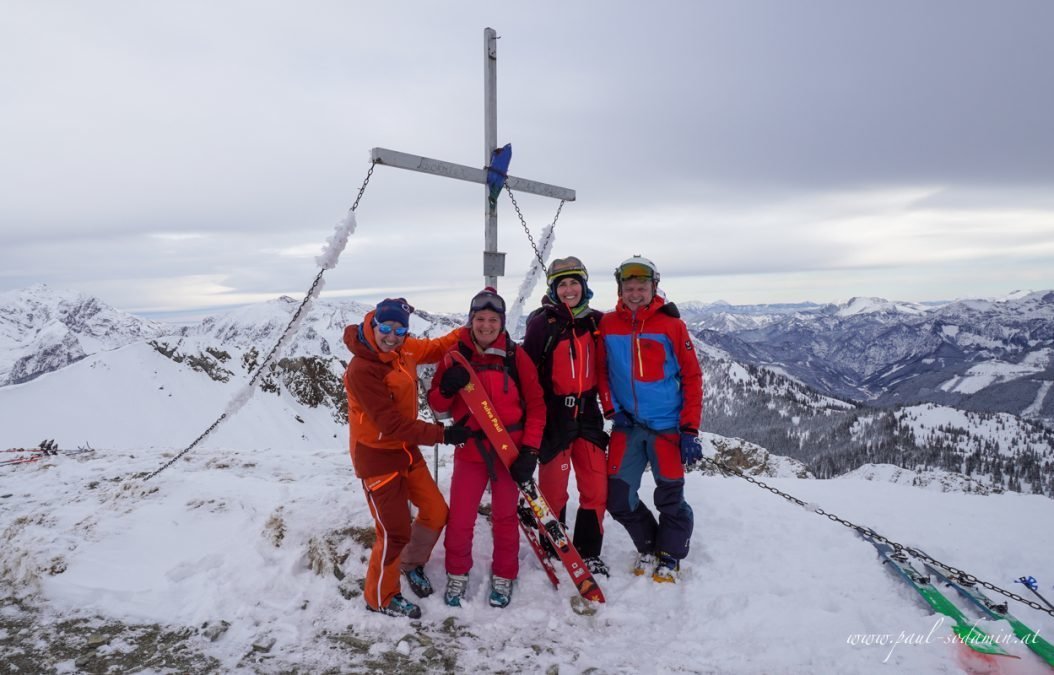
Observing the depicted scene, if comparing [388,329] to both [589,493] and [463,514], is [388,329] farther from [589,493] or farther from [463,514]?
[589,493]

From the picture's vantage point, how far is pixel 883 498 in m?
9.34

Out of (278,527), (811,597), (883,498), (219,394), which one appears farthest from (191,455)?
(219,394)

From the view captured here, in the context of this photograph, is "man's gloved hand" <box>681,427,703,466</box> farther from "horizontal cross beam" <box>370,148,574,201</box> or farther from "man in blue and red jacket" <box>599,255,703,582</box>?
"horizontal cross beam" <box>370,148,574,201</box>

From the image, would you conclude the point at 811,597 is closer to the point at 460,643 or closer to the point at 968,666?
the point at 968,666

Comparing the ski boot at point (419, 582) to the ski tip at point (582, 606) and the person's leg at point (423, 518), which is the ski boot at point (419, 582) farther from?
the ski tip at point (582, 606)

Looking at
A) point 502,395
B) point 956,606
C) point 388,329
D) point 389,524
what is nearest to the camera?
point 388,329

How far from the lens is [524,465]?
573 centimetres

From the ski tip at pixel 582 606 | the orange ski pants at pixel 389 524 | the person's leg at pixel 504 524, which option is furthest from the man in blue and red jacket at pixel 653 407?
the orange ski pants at pixel 389 524

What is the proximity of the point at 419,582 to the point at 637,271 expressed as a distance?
429cm

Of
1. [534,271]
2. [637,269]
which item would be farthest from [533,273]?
[637,269]

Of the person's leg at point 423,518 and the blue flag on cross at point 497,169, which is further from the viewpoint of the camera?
the blue flag on cross at point 497,169

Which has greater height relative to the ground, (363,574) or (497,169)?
(497,169)

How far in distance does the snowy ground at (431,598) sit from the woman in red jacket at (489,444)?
1.22ft

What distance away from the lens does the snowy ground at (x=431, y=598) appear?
16.1 ft
